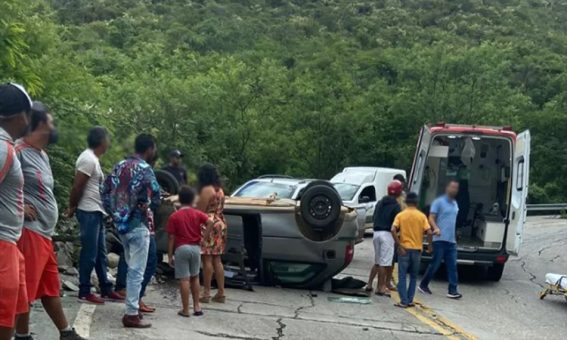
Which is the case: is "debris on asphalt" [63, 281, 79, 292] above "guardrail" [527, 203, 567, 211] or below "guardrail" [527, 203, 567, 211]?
above

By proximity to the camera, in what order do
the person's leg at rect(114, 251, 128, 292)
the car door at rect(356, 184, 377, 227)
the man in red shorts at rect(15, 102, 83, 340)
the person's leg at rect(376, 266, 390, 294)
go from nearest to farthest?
the man in red shorts at rect(15, 102, 83, 340), the person's leg at rect(114, 251, 128, 292), the person's leg at rect(376, 266, 390, 294), the car door at rect(356, 184, 377, 227)

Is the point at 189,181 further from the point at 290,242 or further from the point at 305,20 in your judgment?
the point at 305,20

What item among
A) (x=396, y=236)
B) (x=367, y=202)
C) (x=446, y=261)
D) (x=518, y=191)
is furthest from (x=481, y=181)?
(x=396, y=236)

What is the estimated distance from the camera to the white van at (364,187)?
22156mm

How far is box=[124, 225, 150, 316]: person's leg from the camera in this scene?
8.16 metres

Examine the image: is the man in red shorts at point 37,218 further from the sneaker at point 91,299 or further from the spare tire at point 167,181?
the spare tire at point 167,181

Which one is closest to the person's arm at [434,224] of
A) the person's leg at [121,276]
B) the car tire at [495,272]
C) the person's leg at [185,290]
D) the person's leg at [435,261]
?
the person's leg at [435,261]

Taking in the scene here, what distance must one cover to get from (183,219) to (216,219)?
123cm

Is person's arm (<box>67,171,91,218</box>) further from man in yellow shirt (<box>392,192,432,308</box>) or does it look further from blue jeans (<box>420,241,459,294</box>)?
blue jeans (<box>420,241,459,294</box>)

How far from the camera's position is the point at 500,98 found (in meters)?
35.9

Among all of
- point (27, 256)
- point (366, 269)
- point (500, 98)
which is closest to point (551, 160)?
point (500, 98)

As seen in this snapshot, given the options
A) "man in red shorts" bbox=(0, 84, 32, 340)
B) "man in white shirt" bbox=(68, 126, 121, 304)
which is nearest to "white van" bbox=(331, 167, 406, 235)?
"man in white shirt" bbox=(68, 126, 121, 304)

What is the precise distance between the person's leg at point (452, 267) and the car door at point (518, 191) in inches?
66.7

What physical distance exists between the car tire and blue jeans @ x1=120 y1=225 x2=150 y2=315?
→ 335 inches
